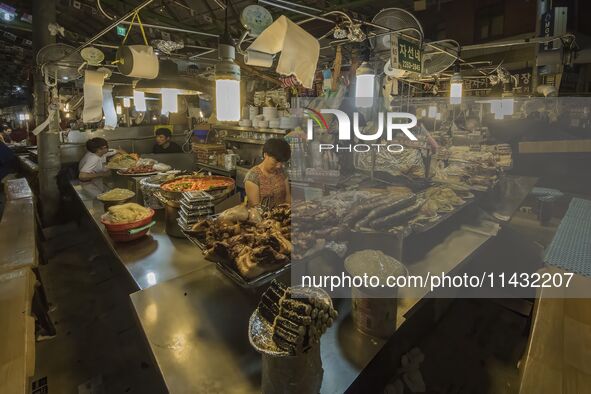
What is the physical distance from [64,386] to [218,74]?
2871mm

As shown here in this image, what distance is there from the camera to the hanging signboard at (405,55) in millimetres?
3396

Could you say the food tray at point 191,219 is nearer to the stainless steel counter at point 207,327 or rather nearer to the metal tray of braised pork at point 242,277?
the stainless steel counter at point 207,327

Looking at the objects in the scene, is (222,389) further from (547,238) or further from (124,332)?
(547,238)

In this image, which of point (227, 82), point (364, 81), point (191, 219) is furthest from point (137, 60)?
point (364, 81)

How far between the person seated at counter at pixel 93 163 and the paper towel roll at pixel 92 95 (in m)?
1.58

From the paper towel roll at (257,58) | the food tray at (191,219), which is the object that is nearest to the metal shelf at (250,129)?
the paper towel roll at (257,58)

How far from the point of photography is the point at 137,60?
2764 millimetres

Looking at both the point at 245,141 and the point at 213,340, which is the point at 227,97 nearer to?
the point at 213,340

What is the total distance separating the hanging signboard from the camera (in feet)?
11.1

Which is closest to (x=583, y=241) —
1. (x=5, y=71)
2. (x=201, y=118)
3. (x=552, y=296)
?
(x=552, y=296)

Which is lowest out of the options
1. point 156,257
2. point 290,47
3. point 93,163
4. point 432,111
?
point 156,257

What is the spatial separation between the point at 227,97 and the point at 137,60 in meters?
1.13

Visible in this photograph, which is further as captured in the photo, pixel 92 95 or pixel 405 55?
pixel 92 95

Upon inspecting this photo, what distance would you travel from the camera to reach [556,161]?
27.9ft
